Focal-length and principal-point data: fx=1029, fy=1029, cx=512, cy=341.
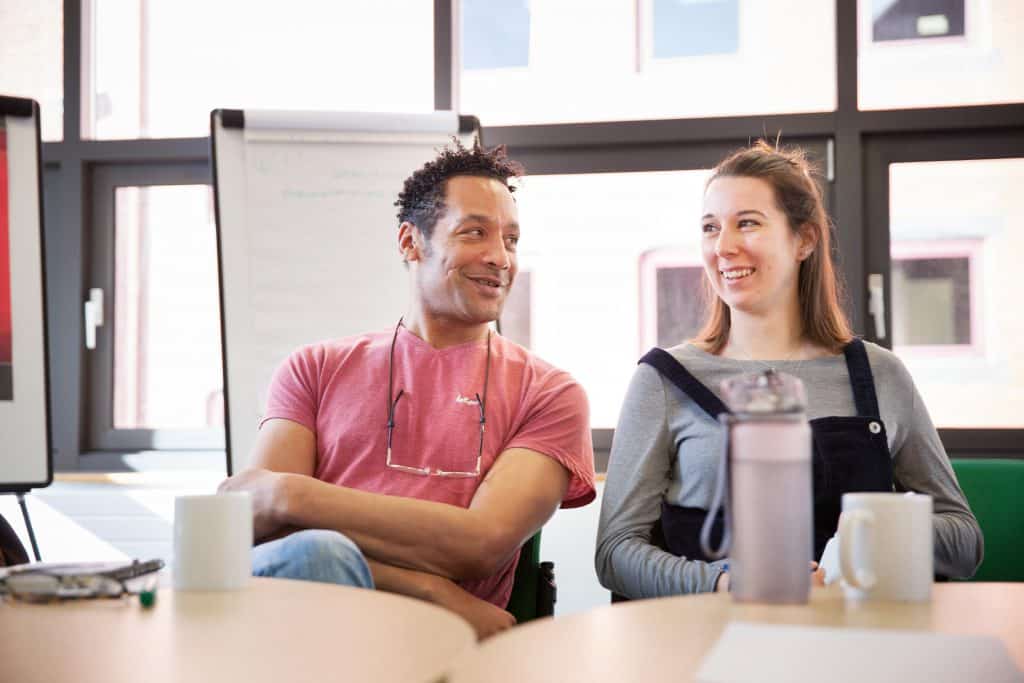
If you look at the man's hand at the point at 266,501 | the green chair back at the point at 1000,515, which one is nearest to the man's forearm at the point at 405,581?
the man's hand at the point at 266,501

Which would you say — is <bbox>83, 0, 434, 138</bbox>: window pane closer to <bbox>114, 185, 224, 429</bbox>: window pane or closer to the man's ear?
<bbox>114, 185, 224, 429</bbox>: window pane

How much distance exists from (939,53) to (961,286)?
0.66 m

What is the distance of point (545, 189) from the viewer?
3.12 metres

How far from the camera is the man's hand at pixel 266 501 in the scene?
1633 millimetres

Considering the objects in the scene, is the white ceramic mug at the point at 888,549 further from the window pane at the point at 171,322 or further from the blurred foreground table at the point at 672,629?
the window pane at the point at 171,322

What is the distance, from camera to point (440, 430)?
1.92m

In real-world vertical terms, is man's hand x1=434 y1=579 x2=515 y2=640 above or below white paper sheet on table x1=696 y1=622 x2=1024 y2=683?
below

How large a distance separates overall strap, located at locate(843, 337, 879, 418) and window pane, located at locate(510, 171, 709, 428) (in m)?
1.19

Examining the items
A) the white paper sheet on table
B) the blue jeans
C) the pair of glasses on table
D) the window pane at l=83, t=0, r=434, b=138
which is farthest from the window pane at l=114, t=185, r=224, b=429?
the white paper sheet on table

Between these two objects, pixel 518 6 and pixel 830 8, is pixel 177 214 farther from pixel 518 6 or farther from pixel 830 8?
pixel 830 8

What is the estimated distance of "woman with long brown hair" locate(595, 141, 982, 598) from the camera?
1.73 metres

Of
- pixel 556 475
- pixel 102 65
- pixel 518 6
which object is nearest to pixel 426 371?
pixel 556 475

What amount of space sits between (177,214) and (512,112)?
44.5 inches

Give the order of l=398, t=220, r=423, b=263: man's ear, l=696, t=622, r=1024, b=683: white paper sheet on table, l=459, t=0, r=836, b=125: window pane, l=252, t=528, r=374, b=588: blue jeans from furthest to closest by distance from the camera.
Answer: l=459, t=0, r=836, b=125: window pane
l=398, t=220, r=423, b=263: man's ear
l=252, t=528, r=374, b=588: blue jeans
l=696, t=622, r=1024, b=683: white paper sheet on table
